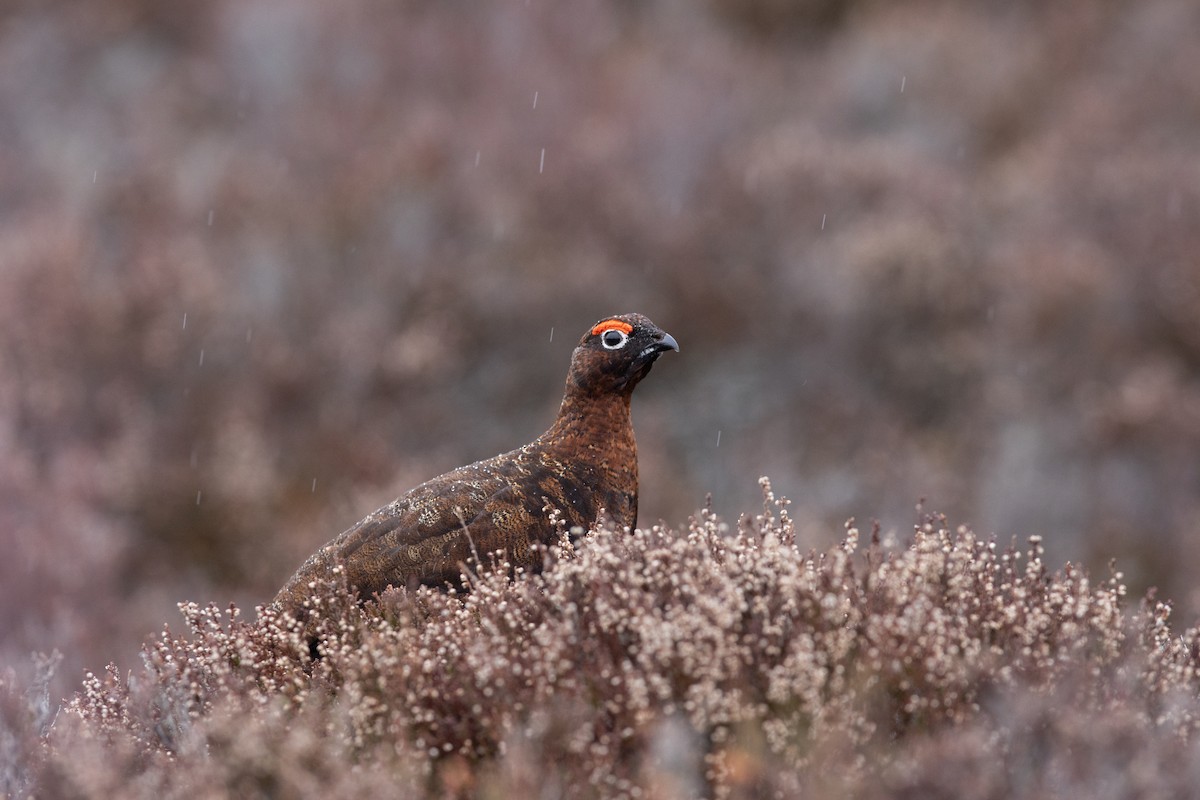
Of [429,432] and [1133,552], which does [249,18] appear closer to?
[429,432]

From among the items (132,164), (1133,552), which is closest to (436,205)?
(132,164)

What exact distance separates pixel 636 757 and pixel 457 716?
58cm

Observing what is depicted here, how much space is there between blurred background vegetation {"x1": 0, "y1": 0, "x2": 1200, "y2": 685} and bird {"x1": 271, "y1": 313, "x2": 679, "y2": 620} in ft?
21.5

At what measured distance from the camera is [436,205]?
16469 mm

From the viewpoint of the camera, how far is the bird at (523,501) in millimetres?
4570

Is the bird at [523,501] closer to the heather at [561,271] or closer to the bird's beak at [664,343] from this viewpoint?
the bird's beak at [664,343]

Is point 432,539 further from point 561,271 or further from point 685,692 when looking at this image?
point 561,271

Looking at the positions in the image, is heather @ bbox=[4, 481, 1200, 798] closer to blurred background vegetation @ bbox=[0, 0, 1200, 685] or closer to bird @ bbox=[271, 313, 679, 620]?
bird @ bbox=[271, 313, 679, 620]

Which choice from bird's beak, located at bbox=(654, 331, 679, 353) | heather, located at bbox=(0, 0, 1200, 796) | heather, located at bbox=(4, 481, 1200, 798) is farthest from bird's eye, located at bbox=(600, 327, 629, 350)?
heather, located at bbox=(0, 0, 1200, 796)

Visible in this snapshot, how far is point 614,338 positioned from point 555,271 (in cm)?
1054

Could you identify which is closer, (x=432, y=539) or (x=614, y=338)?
(x=432, y=539)

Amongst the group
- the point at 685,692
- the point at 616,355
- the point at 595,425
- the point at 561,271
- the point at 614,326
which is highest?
the point at 561,271

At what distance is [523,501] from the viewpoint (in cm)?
469

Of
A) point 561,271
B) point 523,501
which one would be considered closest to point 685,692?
point 523,501
